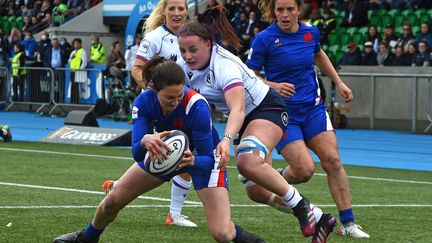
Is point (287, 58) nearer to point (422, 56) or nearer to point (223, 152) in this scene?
point (223, 152)

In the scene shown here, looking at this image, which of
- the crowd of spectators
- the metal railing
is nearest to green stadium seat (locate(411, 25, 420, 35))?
the metal railing

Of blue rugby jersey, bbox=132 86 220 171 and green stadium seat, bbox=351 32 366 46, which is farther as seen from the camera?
green stadium seat, bbox=351 32 366 46

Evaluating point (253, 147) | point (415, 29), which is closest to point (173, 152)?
point (253, 147)

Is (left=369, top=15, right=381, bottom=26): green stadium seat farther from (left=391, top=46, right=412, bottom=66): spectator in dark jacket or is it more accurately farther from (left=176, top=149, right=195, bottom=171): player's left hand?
(left=176, top=149, right=195, bottom=171): player's left hand

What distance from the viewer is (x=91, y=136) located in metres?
20.0

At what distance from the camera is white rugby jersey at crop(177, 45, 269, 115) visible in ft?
25.7

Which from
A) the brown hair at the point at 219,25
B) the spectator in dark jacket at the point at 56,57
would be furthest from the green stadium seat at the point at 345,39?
the brown hair at the point at 219,25

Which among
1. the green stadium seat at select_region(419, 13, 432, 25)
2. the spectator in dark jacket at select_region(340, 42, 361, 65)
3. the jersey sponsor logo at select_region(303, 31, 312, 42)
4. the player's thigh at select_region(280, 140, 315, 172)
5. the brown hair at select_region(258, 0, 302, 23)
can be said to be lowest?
the spectator in dark jacket at select_region(340, 42, 361, 65)

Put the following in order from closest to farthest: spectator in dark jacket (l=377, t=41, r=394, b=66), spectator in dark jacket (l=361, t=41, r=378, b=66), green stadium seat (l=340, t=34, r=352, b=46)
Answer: spectator in dark jacket (l=377, t=41, r=394, b=66) < spectator in dark jacket (l=361, t=41, r=378, b=66) < green stadium seat (l=340, t=34, r=352, b=46)

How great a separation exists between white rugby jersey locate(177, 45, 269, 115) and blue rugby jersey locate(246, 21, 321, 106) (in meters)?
0.95

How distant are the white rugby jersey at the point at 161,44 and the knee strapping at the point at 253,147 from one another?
1928 millimetres

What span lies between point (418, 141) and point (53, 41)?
13989 millimetres

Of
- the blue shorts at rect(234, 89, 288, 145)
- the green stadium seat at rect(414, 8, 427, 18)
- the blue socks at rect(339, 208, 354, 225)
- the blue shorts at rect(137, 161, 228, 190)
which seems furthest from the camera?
the green stadium seat at rect(414, 8, 427, 18)

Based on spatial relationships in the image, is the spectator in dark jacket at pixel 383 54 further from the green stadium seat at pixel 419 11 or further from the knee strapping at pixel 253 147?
the knee strapping at pixel 253 147
